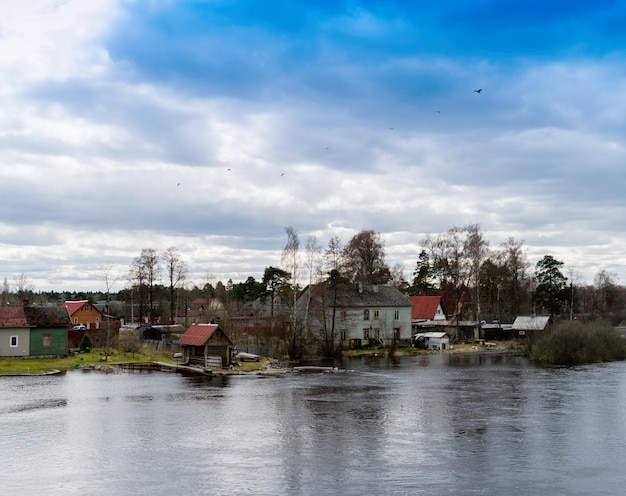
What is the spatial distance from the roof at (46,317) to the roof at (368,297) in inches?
1083

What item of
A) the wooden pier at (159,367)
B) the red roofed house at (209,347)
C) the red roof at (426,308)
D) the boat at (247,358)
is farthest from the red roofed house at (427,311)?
the wooden pier at (159,367)

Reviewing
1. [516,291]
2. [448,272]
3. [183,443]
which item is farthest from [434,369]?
[516,291]

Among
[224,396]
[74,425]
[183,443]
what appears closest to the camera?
[183,443]

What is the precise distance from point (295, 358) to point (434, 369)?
45.1ft

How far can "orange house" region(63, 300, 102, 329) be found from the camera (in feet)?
256

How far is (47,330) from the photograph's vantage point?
163 feet

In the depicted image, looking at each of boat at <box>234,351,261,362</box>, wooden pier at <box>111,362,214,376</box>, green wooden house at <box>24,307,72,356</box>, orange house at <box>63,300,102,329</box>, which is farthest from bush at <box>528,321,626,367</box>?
orange house at <box>63,300,102,329</box>

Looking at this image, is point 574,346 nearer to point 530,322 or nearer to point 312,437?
point 530,322

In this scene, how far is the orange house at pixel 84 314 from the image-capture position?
256 feet

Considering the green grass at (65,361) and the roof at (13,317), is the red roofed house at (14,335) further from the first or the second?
the green grass at (65,361)

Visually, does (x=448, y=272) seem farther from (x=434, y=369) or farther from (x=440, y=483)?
(x=440, y=483)

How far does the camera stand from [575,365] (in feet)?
170

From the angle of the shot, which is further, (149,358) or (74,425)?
(149,358)

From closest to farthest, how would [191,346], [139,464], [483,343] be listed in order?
[139,464] → [191,346] → [483,343]
